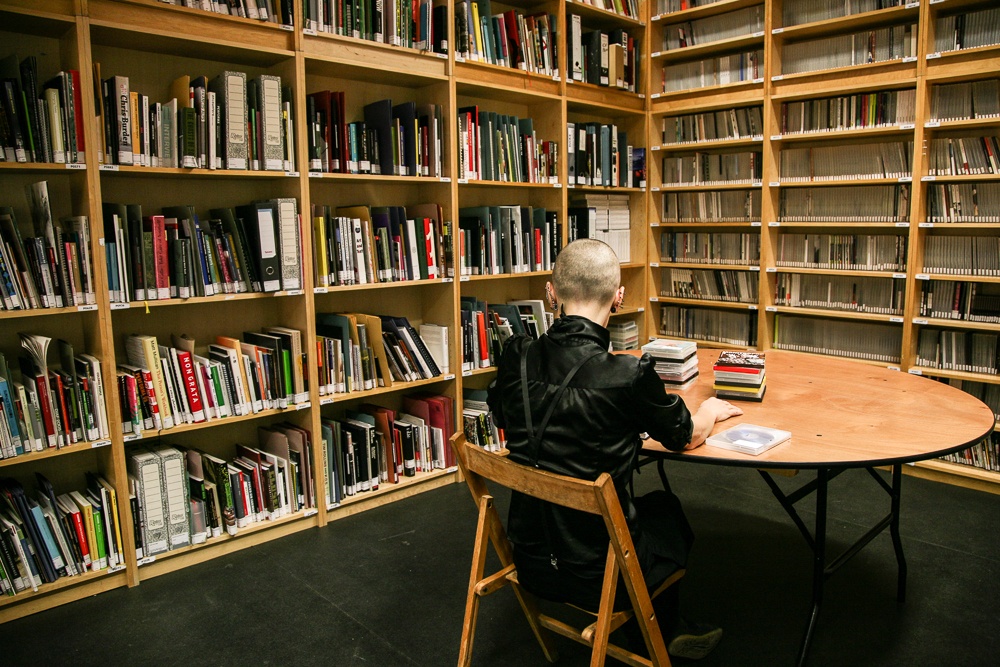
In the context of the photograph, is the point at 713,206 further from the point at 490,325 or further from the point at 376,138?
A: the point at 376,138

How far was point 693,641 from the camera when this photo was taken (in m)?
2.27

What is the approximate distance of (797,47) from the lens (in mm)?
4625

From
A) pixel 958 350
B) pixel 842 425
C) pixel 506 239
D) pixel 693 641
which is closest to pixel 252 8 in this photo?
pixel 506 239

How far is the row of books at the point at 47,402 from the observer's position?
106 inches

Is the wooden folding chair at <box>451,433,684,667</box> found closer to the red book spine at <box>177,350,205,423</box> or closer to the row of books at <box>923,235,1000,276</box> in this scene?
the red book spine at <box>177,350,205,423</box>

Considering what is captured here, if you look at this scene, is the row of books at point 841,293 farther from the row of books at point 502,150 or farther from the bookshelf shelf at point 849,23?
the row of books at point 502,150

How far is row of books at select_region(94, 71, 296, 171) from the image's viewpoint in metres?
2.86

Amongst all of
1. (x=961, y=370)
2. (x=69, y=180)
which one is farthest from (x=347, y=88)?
(x=961, y=370)

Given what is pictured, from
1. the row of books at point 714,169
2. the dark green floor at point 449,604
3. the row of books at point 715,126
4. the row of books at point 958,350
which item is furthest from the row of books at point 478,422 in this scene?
the row of books at point 958,350

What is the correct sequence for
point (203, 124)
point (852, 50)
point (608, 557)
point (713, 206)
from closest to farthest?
point (608, 557) < point (203, 124) < point (852, 50) < point (713, 206)

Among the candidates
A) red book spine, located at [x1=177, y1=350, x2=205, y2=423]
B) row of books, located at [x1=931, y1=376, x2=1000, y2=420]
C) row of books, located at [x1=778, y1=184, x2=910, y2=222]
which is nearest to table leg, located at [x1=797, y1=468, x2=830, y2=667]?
row of books, located at [x1=931, y1=376, x2=1000, y2=420]

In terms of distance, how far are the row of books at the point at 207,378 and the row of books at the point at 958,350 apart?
3.48 m

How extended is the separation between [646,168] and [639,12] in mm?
1067

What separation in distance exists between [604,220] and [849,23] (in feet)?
6.08
